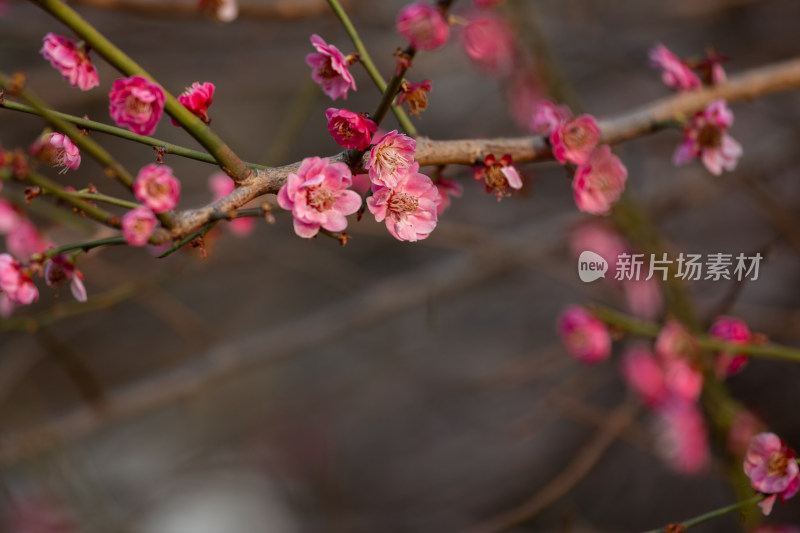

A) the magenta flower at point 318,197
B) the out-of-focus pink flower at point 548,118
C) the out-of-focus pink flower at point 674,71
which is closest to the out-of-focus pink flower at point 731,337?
the out-of-focus pink flower at point 674,71

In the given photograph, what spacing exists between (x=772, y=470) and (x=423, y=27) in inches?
36.5

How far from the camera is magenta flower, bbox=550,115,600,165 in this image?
1109mm

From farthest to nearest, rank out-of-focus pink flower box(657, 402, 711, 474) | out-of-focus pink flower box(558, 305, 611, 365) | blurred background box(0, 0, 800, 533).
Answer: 1. blurred background box(0, 0, 800, 533)
2. out-of-focus pink flower box(657, 402, 711, 474)
3. out-of-focus pink flower box(558, 305, 611, 365)

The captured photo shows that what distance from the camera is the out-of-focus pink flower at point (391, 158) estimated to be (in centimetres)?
90

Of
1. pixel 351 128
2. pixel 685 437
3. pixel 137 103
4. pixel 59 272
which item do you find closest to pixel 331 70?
pixel 351 128

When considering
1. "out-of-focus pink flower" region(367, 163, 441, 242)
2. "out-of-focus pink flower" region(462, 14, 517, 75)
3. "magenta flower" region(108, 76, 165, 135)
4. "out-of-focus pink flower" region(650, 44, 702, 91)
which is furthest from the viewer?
"out-of-focus pink flower" region(462, 14, 517, 75)

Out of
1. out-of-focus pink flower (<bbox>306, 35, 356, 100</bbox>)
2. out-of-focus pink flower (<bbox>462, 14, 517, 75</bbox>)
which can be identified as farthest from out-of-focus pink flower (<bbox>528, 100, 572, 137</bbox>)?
out-of-focus pink flower (<bbox>462, 14, 517, 75</bbox>)

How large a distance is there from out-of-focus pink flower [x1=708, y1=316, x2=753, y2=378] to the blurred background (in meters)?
0.37

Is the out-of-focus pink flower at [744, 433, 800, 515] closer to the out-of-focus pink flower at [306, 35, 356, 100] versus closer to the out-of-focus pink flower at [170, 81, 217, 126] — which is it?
the out-of-focus pink flower at [306, 35, 356, 100]

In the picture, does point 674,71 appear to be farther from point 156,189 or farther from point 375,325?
point 375,325

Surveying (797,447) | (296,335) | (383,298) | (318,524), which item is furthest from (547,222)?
(318,524)

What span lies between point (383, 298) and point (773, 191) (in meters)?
2.08

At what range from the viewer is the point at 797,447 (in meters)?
2.74

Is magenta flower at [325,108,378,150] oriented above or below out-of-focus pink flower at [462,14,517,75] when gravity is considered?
below
